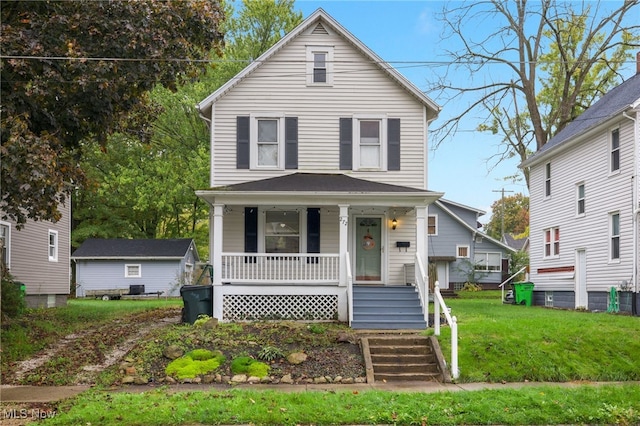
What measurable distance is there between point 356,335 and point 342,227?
3588mm

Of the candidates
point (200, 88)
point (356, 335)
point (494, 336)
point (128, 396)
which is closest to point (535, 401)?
point (494, 336)

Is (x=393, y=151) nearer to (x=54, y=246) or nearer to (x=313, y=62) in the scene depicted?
(x=313, y=62)

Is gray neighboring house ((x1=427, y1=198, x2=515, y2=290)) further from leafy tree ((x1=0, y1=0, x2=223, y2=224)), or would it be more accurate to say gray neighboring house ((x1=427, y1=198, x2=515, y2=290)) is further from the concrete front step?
→ leafy tree ((x1=0, y1=0, x2=223, y2=224))

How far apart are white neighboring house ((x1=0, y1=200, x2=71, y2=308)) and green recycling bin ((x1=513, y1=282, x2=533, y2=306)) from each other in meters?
19.1

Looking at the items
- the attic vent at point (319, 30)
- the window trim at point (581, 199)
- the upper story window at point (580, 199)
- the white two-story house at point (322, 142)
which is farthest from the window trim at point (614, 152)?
the attic vent at point (319, 30)

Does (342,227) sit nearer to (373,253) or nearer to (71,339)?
(373,253)

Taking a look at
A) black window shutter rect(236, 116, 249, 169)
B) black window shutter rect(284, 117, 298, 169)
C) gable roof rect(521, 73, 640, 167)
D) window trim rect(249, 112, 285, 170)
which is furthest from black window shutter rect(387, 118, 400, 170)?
gable roof rect(521, 73, 640, 167)

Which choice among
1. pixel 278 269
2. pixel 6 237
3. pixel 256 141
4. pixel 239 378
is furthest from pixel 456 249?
pixel 239 378

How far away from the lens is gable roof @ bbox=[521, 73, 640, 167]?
797 inches

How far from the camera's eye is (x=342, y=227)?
16281 millimetres

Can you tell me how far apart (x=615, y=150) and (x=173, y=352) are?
51.7ft

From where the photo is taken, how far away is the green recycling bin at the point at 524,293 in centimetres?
2750

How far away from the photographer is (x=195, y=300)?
52.1 ft

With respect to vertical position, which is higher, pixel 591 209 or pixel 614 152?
pixel 614 152
